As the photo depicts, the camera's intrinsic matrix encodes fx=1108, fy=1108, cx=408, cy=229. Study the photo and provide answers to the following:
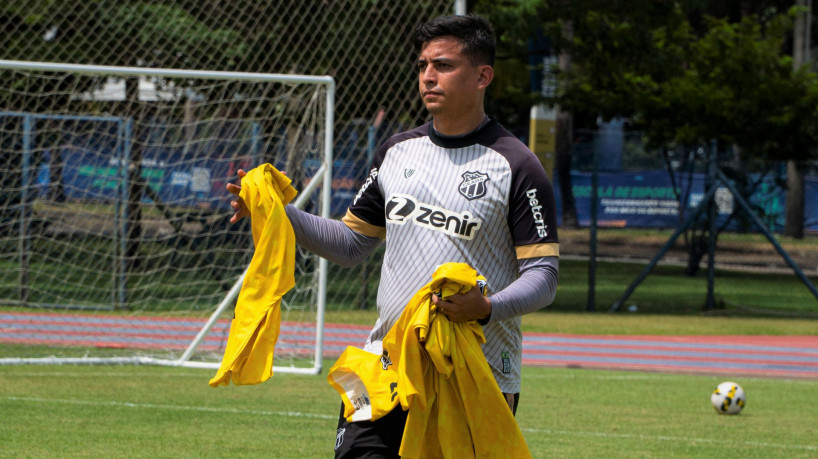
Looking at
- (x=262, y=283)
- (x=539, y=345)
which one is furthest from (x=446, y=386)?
(x=539, y=345)

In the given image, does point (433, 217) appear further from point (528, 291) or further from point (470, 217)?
point (528, 291)

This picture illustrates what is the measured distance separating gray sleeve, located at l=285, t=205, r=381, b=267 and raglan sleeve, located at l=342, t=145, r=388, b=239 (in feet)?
0.11

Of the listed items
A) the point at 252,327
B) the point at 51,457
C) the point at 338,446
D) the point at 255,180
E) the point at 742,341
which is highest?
the point at 255,180

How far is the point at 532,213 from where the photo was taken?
3.56 m

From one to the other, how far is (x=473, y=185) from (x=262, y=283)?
81cm

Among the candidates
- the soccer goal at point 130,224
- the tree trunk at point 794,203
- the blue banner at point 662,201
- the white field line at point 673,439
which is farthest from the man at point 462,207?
the tree trunk at point 794,203

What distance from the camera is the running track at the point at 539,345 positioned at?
1234 centimetres

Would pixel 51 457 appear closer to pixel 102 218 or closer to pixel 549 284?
pixel 549 284

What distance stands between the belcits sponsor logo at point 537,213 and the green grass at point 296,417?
12.0ft

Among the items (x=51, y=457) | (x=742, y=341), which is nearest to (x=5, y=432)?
(x=51, y=457)

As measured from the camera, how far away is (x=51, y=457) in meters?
6.48

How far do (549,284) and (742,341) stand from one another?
1231cm

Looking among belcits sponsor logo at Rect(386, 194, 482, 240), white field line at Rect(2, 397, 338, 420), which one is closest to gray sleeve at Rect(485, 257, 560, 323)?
belcits sponsor logo at Rect(386, 194, 482, 240)

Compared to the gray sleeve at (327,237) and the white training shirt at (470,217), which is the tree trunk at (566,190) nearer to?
the gray sleeve at (327,237)
